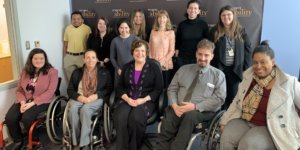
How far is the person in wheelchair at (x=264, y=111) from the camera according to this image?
1.90 meters

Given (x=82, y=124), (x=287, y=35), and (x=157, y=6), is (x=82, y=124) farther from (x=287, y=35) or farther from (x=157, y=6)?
(x=287, y=35)

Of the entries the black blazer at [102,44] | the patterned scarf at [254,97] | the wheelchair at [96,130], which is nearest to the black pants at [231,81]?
the patterned scarf at [254,97]

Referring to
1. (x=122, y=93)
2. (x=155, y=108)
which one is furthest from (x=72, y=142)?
(x=155, y=108)

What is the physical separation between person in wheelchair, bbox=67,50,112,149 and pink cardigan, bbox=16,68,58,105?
202 mm

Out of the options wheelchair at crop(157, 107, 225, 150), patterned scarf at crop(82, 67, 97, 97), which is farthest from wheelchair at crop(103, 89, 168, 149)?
wheelchair at crop(157, 107, 225, 150)

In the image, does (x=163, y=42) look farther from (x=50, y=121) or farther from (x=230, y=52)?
(x=50, y=121)

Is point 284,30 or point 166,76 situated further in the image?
point 166,76

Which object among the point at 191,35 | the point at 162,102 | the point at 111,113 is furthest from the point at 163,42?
the point at 111,113

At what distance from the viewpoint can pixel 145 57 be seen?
2.75 m

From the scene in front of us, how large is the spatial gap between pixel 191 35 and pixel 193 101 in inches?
38.2

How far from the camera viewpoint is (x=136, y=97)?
2725 millimetres

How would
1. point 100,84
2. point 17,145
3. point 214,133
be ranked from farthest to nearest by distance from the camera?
1. point 100,84
2. point 17,145
3. point 214,133

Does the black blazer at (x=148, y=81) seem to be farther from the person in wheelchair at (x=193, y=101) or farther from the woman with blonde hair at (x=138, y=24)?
the woman with blonde hair at (x=138, y=24)

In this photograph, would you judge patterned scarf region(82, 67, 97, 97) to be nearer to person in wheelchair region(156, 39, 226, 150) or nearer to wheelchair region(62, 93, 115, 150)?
wheelchair region(62, 93, 115, 150)
